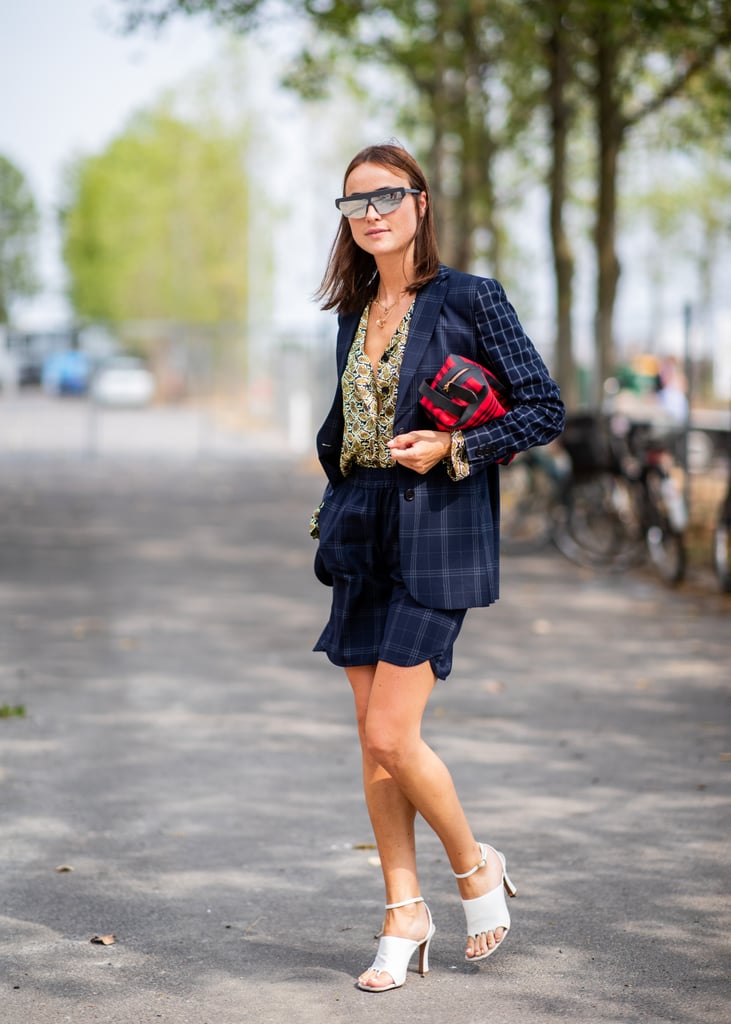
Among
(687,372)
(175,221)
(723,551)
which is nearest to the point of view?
(723,551)

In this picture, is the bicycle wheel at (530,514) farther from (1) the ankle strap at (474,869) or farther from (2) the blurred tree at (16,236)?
(2) the blurred tree at (16,236)

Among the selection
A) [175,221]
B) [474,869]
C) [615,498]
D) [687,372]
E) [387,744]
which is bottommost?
[474,869]

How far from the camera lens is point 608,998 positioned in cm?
380

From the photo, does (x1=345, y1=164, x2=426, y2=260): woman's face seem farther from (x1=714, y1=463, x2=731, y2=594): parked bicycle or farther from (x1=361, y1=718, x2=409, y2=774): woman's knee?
(x1=714, y1=463, x2=731, y2=594): parked bicycle

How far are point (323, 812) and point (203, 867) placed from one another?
0.72 meters

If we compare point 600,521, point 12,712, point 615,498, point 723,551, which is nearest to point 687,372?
point 615,498

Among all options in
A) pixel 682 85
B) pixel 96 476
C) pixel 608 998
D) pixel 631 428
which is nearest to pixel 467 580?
pixel 608 998

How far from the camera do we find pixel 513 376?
386cm

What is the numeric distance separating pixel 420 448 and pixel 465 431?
14 centimetres

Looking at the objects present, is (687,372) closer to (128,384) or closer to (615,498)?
(615,498)

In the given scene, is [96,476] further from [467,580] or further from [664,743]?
[467,580]

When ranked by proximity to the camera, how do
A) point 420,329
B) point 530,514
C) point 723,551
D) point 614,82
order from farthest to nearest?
point 614,82, point 530,514, point 723,551, point 420,329

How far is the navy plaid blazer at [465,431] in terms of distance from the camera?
12.5 ft

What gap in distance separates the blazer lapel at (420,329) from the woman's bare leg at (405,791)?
0.65 meters
